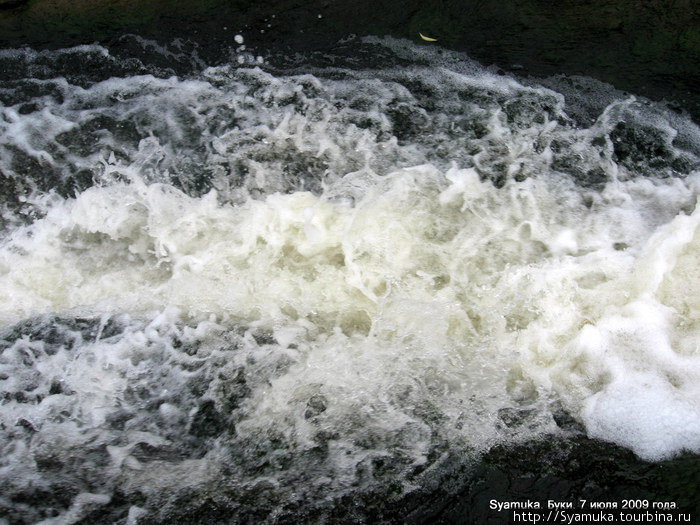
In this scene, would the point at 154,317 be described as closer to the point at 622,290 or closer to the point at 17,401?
the point at 17,401

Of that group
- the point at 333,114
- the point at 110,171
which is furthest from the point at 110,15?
the point at 333,114

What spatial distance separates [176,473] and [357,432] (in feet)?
2.81

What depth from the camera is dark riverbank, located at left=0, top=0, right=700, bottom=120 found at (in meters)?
4.57

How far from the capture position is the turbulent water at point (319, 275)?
2918mm

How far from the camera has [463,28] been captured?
4.82 meters

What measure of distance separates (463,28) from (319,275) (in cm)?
249

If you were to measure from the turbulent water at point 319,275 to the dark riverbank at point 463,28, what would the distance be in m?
0.18

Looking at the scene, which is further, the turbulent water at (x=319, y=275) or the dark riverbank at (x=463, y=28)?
the dark riverbank at (x=463, y=28)

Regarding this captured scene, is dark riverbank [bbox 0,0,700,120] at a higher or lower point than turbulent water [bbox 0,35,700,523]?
higher

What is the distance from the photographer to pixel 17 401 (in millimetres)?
3123

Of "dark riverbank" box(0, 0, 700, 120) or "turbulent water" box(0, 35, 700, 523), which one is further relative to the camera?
"dark riverbank" box(0, 0, 700, 120)

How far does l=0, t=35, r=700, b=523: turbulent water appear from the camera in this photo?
292 centimetres

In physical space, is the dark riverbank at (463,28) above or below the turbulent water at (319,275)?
above

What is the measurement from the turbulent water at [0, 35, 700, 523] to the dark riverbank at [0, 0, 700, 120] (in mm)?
181
